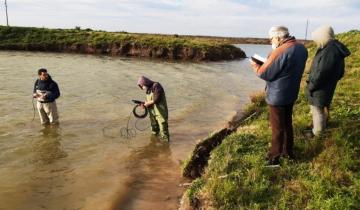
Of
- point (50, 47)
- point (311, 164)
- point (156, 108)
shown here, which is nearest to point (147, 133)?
point (156, 108)

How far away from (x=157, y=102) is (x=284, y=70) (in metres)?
5.51

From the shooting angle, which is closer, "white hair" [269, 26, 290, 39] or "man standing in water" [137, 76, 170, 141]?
"white hair" [269, 26, 290, 39]

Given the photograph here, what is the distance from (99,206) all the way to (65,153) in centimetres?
337

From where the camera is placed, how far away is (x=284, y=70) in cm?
603

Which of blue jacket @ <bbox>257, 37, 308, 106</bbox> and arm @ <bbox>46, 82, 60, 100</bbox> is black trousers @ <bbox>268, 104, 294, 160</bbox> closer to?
blue jacket @ <bbox>257, 37, 308, 106</bbox>

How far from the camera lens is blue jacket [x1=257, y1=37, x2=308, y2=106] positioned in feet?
19.5

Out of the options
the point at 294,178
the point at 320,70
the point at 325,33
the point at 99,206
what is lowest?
the point at 99,206

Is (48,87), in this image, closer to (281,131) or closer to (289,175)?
(281,131)

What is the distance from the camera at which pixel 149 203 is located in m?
7.39

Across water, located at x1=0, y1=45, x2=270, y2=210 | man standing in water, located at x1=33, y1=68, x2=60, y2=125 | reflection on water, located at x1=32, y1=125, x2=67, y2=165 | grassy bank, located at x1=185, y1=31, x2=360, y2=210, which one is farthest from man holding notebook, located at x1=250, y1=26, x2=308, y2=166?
man standing in water, located at x1=33, y1=68, x2=60, y2=125

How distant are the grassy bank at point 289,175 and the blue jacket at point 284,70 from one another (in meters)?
1.11

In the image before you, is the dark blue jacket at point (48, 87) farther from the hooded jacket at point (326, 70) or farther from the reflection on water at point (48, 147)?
the hooded jacket at point (326, 70)

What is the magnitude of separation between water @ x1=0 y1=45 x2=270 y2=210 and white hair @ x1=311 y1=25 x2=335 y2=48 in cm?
374

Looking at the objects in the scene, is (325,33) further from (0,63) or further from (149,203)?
(0,63)
